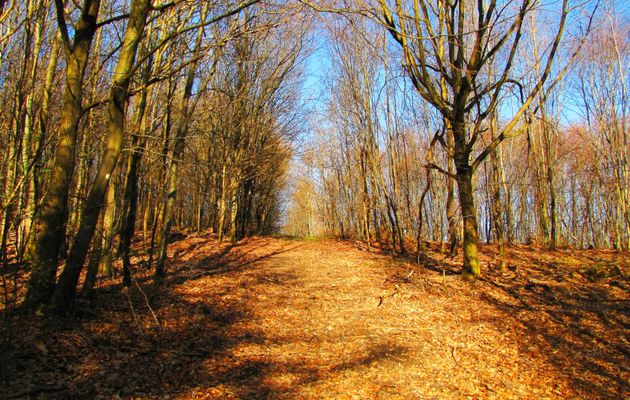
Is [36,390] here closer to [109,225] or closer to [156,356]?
[156,356]

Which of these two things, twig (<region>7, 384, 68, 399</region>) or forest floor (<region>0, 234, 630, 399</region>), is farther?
forest floor (<region>0, 234, 630, 399</region>)

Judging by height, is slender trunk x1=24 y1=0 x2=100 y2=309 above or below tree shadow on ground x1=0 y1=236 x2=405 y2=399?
above

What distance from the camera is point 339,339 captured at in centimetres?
555

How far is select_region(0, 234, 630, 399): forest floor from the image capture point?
393 centimetres

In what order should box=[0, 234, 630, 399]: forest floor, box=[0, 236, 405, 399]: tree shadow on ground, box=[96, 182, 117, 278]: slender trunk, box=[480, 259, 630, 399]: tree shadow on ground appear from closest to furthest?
box=[0, 236, 405, 399]: tree shadow on ground
box=[0, 234, 630, 399]: forest floor
box=[480, 259, 630, 399]: tree shadow on ground
box=[96, 182, 117, 278]: slender trunk

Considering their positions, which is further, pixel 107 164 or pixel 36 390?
pixel 107 164

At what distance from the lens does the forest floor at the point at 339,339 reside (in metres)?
3.93

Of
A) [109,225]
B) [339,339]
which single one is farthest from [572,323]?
[109,225]

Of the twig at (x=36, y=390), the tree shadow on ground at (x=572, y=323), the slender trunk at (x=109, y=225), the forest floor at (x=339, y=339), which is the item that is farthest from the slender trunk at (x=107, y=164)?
the tree shadow on ground at (x=572, y=323)

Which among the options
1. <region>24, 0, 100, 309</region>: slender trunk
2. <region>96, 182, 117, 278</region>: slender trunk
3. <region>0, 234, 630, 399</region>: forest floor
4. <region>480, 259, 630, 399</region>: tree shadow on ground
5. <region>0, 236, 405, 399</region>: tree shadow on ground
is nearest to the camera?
<region>0, 236, 405, 399</region>: tree shadow on ground

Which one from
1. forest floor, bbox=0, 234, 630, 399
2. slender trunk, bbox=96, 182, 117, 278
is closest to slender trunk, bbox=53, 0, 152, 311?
forest floor, bbox=0, 234, 630, 399

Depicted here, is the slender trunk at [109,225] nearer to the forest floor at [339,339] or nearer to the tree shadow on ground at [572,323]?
the forest floor at [339,339]

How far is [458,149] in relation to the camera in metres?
8.22

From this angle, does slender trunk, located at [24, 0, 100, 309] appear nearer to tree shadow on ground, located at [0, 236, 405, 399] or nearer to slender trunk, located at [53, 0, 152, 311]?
slender trunk, located at [53, 0, 152, 311]
